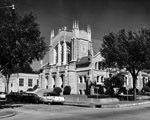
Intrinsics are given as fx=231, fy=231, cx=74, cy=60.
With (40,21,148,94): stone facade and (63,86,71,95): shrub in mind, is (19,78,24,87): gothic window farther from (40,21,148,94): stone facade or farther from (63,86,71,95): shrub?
(63,86,71,95): shrub

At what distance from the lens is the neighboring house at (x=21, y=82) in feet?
220

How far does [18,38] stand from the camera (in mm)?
22266

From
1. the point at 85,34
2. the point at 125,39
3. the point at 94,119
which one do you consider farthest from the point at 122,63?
the point at 85,34

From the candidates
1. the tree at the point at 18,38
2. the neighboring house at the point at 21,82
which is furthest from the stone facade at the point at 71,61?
the tree at the point at 18,38

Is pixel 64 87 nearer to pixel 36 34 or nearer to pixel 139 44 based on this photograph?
→ pixel 139 44

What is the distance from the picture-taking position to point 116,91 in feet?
165

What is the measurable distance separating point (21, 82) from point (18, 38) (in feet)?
158

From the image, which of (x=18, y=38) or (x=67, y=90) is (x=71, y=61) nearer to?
(x=67, y=90)

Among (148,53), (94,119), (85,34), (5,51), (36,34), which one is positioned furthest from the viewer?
(85,34)

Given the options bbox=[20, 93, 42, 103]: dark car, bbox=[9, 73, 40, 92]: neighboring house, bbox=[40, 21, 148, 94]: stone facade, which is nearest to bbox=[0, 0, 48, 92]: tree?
bbox=[20, 93, 42, 103]: dark car

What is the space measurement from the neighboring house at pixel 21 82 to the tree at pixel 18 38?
145 feet

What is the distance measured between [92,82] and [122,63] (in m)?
20.1

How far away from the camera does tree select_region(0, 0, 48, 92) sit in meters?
20.8

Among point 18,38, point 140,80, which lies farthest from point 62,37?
point 18,38
